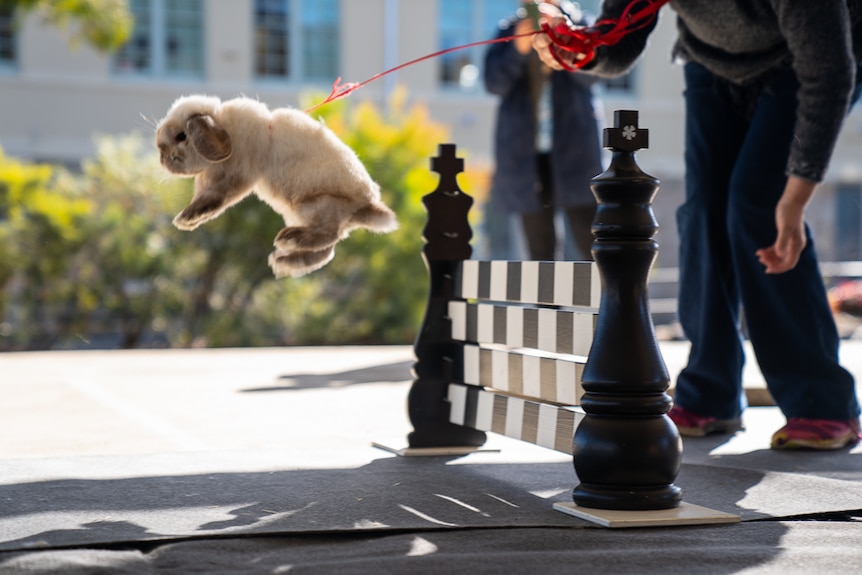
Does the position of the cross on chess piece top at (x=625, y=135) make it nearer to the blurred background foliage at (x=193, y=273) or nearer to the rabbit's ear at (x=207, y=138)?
the rabbit's ear at (x=207, y=138)

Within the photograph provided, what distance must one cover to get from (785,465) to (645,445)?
1.05 meters

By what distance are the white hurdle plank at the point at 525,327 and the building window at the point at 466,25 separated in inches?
730

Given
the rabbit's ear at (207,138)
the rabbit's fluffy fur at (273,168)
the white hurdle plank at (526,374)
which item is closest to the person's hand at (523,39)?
the white hurdle plank at (526,374)

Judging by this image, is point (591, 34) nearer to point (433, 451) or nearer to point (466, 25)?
point (433, 451)

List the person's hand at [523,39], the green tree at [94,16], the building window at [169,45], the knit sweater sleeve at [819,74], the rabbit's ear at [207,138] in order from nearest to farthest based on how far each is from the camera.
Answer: the rabbit's ear at [207,138]
the knit sweater sleeve at [819,74]
the person's hand at [523,39]
the green tree at [94,16]
the building window at [169,45]

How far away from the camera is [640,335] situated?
274 cm

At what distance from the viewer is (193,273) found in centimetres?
1164

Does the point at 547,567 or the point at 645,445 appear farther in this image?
the point at 645,445

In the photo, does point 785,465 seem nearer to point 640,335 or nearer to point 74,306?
point 640,335

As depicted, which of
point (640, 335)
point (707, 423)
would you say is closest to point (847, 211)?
point (707, 423)

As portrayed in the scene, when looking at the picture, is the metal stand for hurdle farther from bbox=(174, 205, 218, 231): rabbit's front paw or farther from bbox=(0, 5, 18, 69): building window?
bbox=(0, 5, 18, 69): building window

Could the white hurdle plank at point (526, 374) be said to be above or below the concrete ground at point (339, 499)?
above

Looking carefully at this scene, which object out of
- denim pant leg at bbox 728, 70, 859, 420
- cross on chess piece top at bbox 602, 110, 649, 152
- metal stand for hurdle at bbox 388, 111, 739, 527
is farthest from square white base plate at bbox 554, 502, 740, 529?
denim pant leg at bbox 728, 70, 859, 420

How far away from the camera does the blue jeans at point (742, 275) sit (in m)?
3.84
